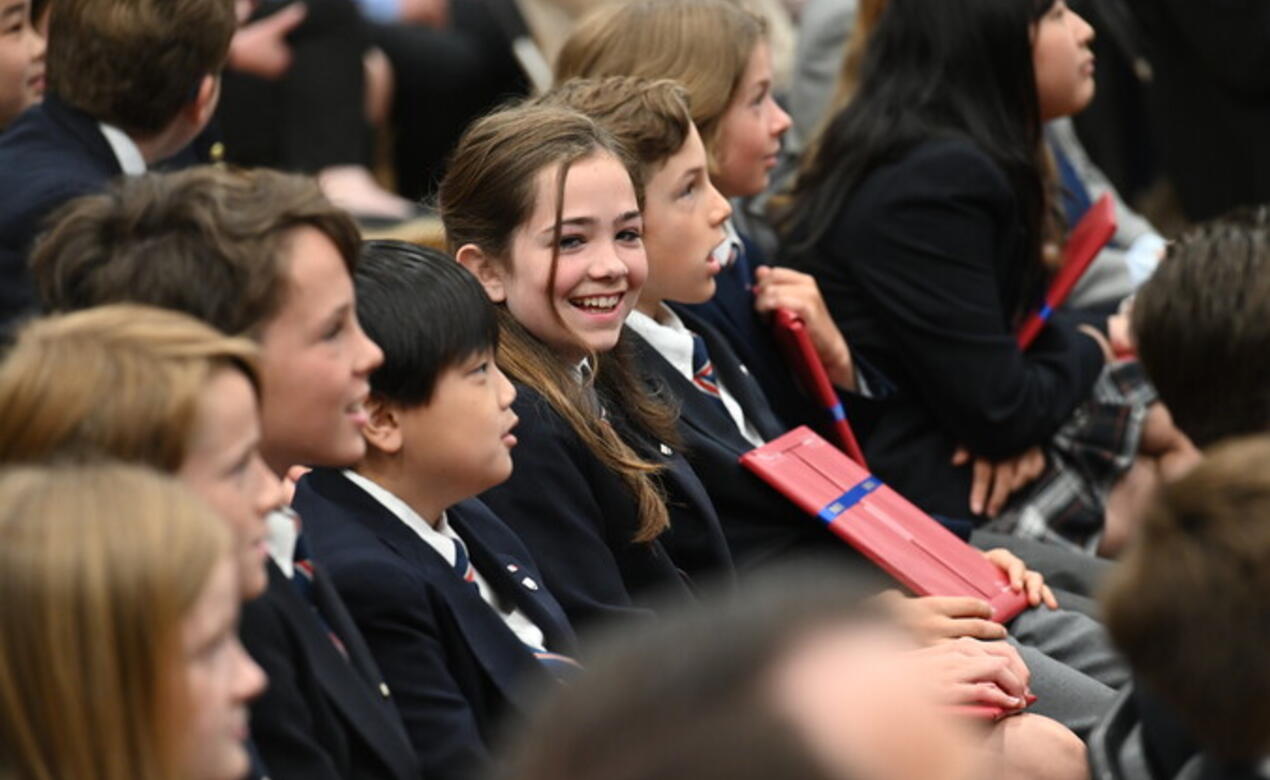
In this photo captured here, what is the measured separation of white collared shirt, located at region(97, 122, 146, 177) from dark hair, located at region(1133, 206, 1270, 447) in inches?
60.8

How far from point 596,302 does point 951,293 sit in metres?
0.90

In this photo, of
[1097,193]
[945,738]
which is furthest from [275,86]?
[945,738]

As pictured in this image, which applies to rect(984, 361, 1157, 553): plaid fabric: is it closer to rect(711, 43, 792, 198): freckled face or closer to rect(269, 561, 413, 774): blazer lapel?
rect(711, 43, 792, 198): freckled face

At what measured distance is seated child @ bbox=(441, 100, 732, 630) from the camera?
264cm

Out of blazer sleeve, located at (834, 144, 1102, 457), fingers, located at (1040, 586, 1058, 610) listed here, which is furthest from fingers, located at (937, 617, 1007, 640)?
blazer sleeve, located at (834, 144, 1102, 457)

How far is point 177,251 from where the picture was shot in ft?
6.61

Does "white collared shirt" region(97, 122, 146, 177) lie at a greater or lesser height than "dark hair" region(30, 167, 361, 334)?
lesser

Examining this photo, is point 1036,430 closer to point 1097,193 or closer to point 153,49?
point 1097,193

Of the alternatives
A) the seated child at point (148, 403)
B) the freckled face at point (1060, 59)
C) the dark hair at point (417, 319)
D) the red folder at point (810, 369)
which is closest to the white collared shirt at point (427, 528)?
the dark hair at point (417, 319)

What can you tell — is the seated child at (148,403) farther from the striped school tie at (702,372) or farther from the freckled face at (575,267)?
the striped school tie at (702,372)

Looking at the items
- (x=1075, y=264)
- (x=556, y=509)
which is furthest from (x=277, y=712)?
(x=1075, y=264)

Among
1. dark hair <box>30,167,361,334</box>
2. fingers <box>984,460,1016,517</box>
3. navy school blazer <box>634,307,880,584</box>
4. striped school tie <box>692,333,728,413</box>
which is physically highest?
dark hair <box>30,167,361,334</box>

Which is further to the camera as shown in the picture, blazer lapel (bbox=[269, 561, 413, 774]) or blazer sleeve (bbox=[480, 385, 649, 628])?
blazer sleeve (bbox=[480, 385, 649, 628])

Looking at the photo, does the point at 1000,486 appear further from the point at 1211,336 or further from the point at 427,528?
the point at 427,528
